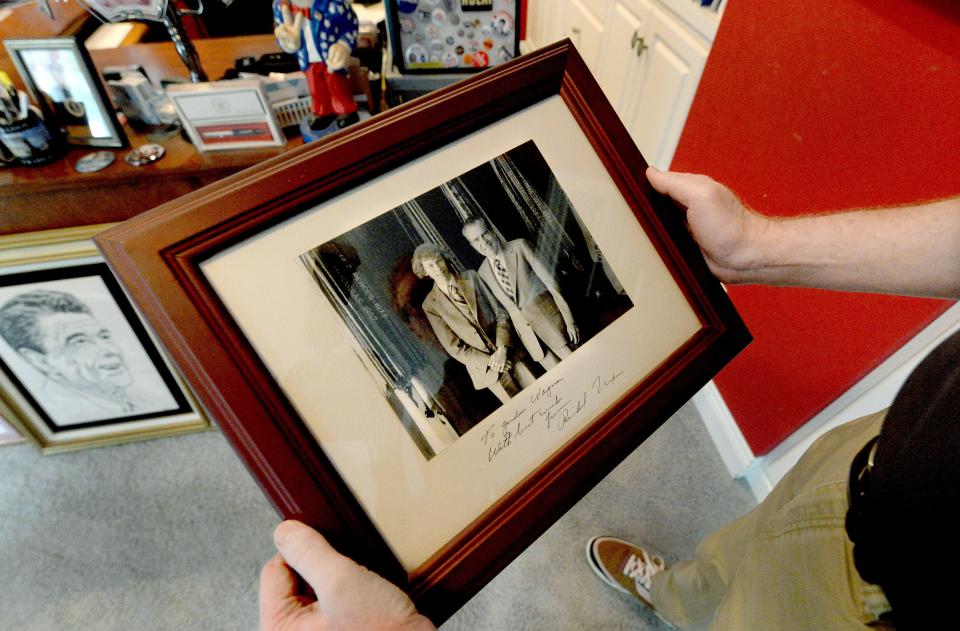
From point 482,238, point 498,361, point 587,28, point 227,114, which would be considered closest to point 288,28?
point 227,114

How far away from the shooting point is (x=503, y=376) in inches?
23.5

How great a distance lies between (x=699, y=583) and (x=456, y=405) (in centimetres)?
80

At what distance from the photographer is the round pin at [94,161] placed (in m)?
1.04

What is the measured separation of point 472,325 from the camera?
596 mm

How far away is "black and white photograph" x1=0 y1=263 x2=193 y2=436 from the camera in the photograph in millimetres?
1146

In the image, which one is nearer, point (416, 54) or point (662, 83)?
point (416, 54)

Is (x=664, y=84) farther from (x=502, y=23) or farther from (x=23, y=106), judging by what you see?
(x=23, y=106)

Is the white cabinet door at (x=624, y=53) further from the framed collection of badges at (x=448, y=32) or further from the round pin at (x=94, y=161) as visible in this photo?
the round pin at (x=94, y=161)

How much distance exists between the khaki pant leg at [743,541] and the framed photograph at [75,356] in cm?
134

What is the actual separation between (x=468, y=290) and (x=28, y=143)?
1020 millimetres

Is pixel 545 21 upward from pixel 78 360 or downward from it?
upward
